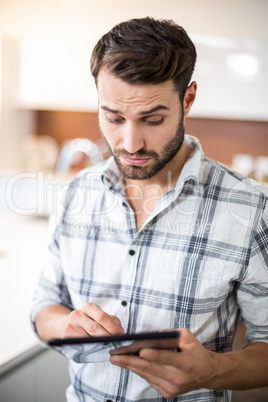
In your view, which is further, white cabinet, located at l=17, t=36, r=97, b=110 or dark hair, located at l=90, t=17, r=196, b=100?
white cabinet, located at l=17, t=36, r=97, b=110

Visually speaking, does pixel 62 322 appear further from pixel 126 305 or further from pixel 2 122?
pixel 2 122

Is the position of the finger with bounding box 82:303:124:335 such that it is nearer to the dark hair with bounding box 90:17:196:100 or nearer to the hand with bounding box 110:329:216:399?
the hand with bounding box 110:329:216:399

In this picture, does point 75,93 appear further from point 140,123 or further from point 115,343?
point 115,343

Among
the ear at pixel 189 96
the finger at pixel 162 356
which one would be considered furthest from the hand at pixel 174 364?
the ear at pixel 189 96

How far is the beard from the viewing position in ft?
2.79

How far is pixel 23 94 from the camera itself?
2803mm

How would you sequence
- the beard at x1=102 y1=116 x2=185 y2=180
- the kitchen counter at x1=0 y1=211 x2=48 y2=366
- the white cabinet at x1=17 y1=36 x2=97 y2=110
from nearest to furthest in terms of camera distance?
the beard at x1=102 y1=116 x2=185 y2=180 → the kitchen counter at x1=0 y1=211 x2=48 y2=366 → the white cabinet at x1=17 y1=36 x2=97 y2=110

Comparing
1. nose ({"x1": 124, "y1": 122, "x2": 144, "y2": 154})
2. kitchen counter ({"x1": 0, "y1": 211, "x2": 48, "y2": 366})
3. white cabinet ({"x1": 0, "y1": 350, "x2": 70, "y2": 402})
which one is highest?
nose ({"x1": 124, "y1": 122, "x2": 144, "y2": 154})

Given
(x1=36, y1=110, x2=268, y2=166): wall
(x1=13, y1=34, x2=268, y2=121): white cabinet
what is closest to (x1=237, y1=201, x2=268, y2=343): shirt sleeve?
(x1=13, y1=34, x2=268, y2=121): white cabinet

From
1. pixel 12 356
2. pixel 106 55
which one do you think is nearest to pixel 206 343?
pixel 12 356

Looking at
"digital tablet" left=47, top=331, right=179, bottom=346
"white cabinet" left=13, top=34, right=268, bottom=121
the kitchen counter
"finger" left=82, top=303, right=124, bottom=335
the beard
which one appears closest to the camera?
"digital tablet" left=47, top=331, right=179, bottom=346

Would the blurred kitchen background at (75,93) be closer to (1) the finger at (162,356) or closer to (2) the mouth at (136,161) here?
(2) the mouth at (136,161)

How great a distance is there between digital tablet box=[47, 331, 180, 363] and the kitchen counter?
352 millimetres

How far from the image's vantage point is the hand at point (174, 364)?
66 cm
